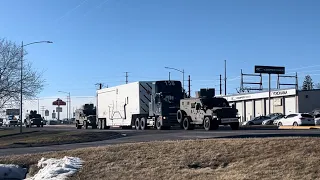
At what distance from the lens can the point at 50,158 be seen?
14750 millimetres

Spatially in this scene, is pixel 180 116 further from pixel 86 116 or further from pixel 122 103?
pixel 86 116

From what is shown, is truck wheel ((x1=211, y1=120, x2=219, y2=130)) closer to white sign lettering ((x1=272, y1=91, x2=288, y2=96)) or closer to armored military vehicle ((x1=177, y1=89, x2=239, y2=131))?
armored military vehicle ((x1=177, y1=89, x2=239, y2=131))

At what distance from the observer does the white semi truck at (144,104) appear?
37.7 m

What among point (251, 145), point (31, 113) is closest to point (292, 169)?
point (251, 145)

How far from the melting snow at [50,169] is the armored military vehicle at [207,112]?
19.8 m

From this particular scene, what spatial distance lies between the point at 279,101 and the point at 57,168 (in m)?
64.8

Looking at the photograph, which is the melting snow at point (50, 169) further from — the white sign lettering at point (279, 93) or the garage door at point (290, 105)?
the white sign lettering at point (279, 93)

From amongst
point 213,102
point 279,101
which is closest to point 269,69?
point 279,101

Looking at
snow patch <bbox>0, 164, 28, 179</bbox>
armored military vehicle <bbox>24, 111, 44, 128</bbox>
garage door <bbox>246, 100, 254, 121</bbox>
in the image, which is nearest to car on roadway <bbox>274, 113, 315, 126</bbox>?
snow patch <bbox>0, 164, 28, 179</bbox>

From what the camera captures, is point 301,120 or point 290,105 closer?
point 301,120

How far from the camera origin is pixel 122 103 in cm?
4350

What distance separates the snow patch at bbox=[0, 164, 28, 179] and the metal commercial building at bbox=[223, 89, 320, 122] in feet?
195

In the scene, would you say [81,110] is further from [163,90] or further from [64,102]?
[64,102]

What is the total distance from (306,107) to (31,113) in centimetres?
4447
